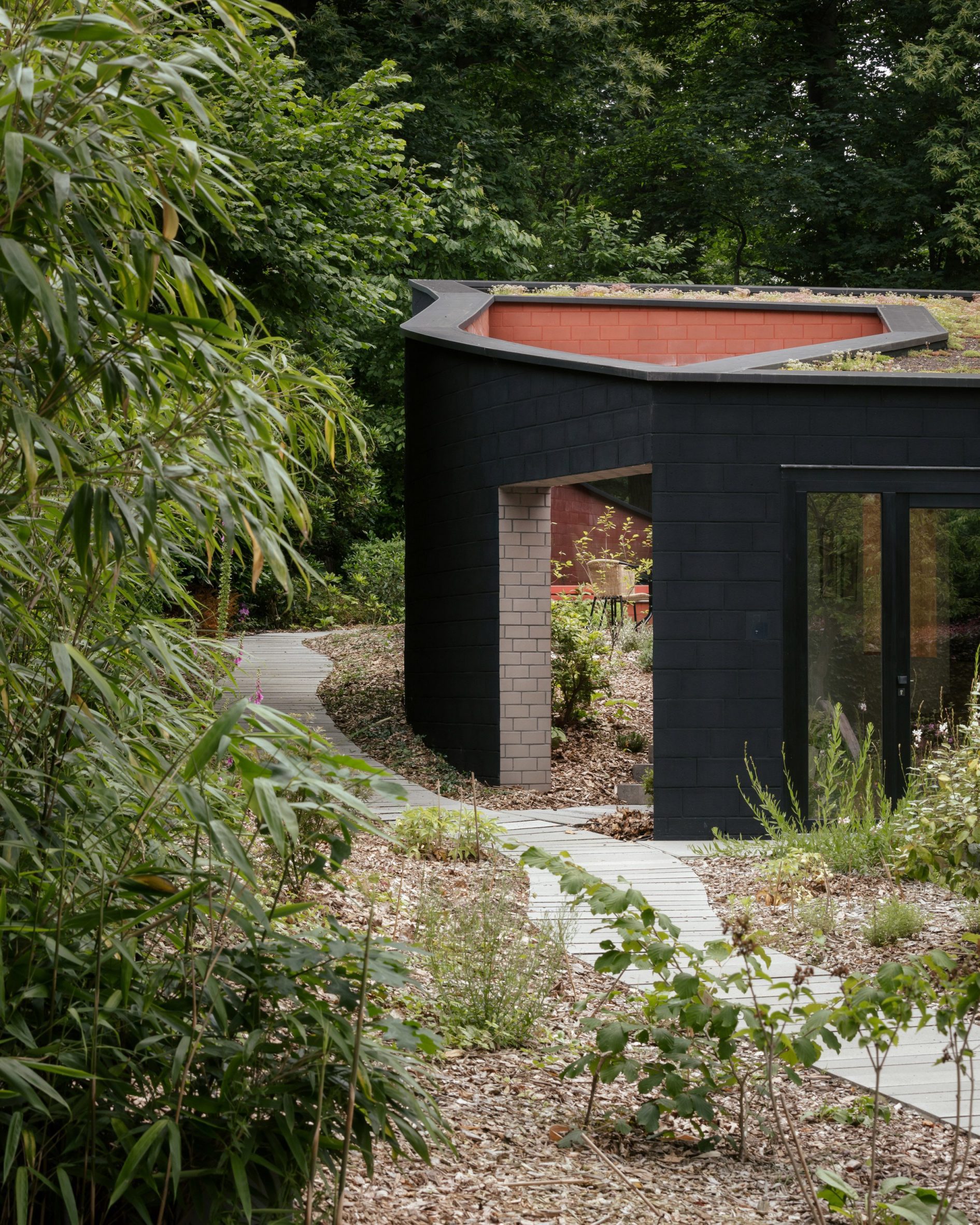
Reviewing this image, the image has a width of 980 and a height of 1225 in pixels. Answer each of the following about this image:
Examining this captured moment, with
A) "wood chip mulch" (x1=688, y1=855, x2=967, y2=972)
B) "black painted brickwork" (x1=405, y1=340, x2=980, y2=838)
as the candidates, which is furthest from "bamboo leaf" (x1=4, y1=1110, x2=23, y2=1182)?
"black painted brickwork" (x1=405, y1=340, x2=980, y2=838)

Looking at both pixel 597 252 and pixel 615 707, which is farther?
pixel 597 252

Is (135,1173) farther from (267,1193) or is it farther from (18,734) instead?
(18,734)

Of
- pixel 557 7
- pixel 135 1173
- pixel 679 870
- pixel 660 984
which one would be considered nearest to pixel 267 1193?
pixel 135 1173

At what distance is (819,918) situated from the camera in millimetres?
4172

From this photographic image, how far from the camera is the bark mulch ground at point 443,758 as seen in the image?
7.51 m

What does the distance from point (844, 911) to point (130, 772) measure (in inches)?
133

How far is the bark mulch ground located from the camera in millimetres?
7512

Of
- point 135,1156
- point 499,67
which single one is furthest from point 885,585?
point 499,67

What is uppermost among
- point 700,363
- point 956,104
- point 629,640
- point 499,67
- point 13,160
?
point 499,67

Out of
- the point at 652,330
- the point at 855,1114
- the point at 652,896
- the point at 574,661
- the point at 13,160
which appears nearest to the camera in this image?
the point at 13,160

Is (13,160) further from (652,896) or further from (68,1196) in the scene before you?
(652,896)

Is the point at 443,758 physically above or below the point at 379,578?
below

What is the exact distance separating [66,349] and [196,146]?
0.40 m

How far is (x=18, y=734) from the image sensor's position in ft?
6.48
